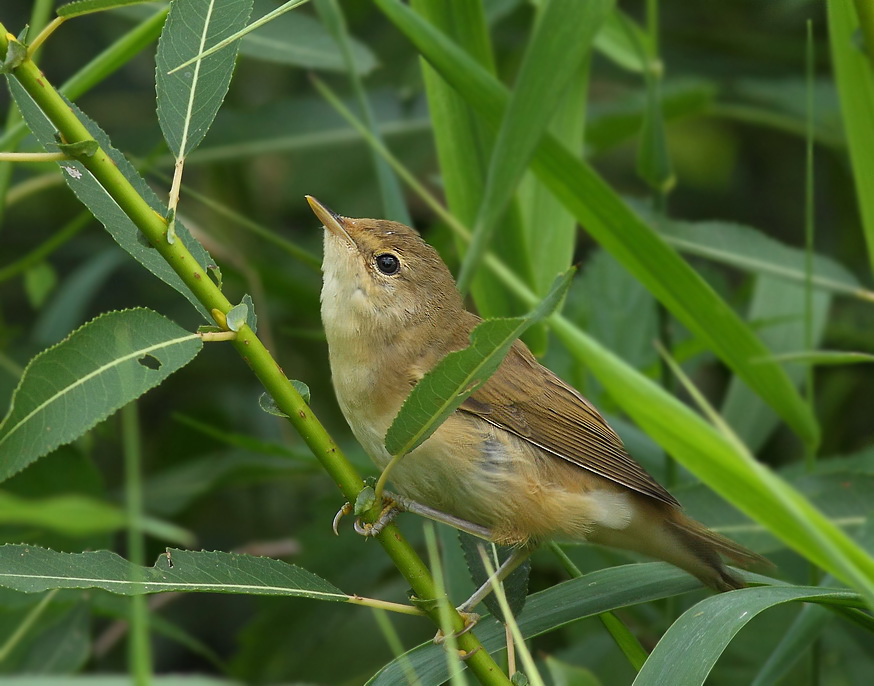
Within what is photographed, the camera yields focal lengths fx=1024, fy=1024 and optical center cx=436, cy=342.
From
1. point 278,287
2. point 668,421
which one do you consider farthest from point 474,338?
point 278,287

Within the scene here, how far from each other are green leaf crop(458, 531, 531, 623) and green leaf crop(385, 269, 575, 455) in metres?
0.41

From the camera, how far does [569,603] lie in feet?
6.28

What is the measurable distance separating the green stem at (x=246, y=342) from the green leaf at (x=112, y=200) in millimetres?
79

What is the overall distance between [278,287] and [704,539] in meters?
2.00

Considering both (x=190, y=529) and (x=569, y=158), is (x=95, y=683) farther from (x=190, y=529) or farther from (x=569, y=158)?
(x=190, y=529)

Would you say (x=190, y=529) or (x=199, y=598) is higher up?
(x=190, y=529)

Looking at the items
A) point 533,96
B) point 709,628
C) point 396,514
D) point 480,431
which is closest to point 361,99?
point 533,96

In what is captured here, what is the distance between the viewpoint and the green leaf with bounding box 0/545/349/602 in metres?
1.55

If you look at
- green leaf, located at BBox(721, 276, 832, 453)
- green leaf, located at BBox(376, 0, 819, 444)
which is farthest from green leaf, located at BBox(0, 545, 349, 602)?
green leaf, located at BBox(721, 276, 832, 453)

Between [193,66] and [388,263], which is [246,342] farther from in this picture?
[388,263]

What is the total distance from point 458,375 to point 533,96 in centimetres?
66

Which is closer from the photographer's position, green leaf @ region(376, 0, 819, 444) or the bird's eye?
green leaf @ region(376, 0, 819, 444)

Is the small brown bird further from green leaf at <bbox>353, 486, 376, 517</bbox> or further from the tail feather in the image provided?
green leaf at <bbox>353, 486, 376, 517</bbox>

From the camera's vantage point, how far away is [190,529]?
12.4 feet
